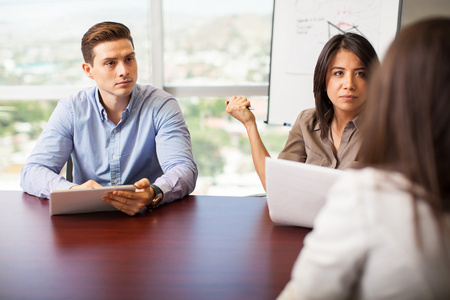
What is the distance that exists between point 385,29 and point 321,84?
2.92 feet

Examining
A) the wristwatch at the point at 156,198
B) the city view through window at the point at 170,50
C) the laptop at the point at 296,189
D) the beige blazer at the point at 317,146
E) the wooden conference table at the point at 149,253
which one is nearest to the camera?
the wooden conference table at the point at 149,253

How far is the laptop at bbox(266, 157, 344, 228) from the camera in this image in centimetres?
108

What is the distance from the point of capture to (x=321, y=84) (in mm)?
1726

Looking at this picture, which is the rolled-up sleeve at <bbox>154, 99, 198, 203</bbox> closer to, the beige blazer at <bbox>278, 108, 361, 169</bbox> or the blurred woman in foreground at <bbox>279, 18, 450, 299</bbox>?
the beige blazer at <bbox>278, 108, 361, 169</bbox>

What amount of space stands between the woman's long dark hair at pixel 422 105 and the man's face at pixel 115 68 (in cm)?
143

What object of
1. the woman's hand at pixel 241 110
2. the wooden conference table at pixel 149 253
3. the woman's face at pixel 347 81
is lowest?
the wooden conference table at pixel 149 253

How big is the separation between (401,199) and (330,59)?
1.21 meters

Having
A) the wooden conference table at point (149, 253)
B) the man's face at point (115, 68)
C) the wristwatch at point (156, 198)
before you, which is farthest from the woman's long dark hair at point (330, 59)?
the man's face at point (115, 68)

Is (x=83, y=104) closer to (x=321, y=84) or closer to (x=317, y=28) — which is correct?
(x=321, y=84)

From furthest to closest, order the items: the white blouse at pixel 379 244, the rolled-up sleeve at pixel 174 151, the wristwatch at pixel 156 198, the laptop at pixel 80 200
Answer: the rolled-up sleeve at pixel 174 151 → the wristwatch at pixel 156 198 → the laptop at pixel 80 200 → the white blouse at pixel 379 244

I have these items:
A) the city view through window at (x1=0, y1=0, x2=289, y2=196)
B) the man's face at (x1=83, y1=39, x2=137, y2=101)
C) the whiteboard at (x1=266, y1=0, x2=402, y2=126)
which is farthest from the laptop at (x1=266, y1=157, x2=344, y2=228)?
the city view through window at (x1=0, y1=0, x2=289, y2=196)

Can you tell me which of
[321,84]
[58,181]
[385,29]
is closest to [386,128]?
[321,84]

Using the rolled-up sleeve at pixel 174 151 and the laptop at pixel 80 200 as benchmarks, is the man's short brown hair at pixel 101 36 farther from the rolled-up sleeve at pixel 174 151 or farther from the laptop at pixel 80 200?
the laptop at pixel 80 200

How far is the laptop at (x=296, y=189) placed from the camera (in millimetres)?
1080
